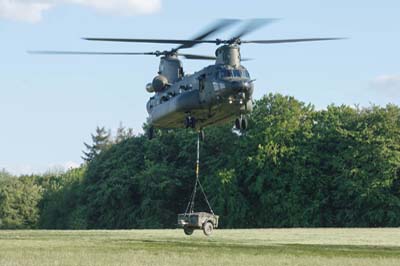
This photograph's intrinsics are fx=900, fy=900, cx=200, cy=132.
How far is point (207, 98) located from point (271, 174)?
47404mm

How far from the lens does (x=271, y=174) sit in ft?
303

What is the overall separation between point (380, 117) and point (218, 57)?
2002 inches

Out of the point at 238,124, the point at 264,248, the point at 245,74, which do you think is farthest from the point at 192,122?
the point at 264,248

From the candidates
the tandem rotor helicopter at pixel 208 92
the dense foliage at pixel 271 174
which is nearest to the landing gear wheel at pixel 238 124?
the tandem rotor helicopter at pixel 208 92

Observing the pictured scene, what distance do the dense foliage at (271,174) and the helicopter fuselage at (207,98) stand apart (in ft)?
139

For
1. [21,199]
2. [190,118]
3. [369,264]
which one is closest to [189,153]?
[21,199]

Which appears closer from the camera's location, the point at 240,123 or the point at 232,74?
the point at 232,74

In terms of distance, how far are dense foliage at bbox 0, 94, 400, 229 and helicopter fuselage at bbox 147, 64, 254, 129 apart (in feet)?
139

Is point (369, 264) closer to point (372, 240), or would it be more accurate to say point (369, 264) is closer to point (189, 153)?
point (372, 240)

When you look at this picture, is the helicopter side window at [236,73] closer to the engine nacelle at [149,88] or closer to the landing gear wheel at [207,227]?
the engine nacelle at [149,88]

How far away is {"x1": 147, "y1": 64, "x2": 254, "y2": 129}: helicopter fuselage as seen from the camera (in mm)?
45094

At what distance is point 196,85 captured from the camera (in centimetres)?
4734

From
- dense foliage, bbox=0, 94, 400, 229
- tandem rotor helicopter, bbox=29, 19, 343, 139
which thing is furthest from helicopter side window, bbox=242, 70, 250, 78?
dense foliage, bbox=0, 94, 400, 229

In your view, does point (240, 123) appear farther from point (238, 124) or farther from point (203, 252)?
point (203, 252)
